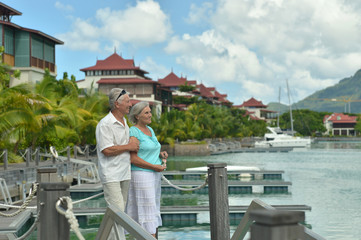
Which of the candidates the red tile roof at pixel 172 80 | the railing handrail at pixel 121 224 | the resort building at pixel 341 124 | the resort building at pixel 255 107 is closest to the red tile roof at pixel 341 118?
the resort building at pixel 341 124

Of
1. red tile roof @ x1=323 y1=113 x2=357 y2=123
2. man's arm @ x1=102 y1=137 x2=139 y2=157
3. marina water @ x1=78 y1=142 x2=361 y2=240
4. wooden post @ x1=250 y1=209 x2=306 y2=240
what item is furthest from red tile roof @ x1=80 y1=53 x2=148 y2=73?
red tile roof @ x1=323 y1=113 x2=357 y2=123

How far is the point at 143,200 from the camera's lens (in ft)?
16.4

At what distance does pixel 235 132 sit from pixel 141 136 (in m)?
67.6

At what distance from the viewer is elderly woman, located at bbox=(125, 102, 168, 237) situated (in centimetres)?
499

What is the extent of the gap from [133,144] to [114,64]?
208 feet

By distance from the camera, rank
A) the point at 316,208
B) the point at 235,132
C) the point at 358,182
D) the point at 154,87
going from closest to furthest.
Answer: the point at 316,208 → the point at 358,182 → the point at 154,87 → the point at 235,132

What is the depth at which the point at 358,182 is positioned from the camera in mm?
21641

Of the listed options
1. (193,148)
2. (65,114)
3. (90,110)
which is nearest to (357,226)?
(65,114)

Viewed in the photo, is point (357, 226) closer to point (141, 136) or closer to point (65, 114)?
point (141, 136)

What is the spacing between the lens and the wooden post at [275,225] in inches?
66.9

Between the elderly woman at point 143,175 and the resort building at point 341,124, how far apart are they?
143 meters

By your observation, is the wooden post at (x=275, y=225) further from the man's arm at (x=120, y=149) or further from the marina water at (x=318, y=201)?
the marina water at (x=318, y=201)

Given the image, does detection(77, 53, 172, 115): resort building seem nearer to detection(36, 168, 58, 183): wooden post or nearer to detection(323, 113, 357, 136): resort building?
detection(36, 168, 58, 183): wooden post

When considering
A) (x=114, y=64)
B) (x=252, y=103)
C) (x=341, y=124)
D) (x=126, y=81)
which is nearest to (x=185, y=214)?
(x=126, y=81)
